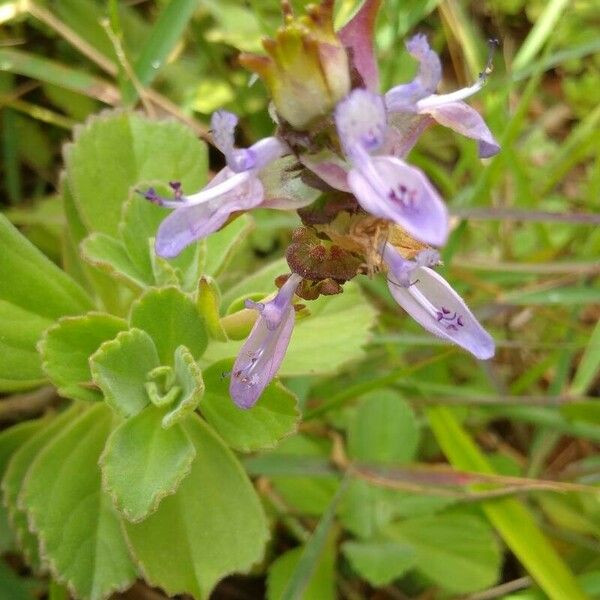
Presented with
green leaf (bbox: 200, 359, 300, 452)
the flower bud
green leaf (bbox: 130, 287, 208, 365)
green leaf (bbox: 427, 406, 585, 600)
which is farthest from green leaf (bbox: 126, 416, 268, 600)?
the flower bud

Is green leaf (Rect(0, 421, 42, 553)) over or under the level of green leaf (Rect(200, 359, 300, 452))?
under

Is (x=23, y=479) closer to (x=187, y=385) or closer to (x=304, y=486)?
(x=187, y=385)

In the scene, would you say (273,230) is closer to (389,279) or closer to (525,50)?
(525,50)

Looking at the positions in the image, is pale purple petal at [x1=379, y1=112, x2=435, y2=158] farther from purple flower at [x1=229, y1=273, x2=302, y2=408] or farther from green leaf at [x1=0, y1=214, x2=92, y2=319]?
green leaf at [x1=0, y1=214, x2=92, y2=319]

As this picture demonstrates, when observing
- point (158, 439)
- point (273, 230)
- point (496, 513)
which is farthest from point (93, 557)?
point (273, 230)

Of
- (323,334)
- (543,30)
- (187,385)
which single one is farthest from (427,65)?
(543,30)

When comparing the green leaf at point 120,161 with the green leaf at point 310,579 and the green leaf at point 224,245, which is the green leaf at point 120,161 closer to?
the green leaf at point 224,245
